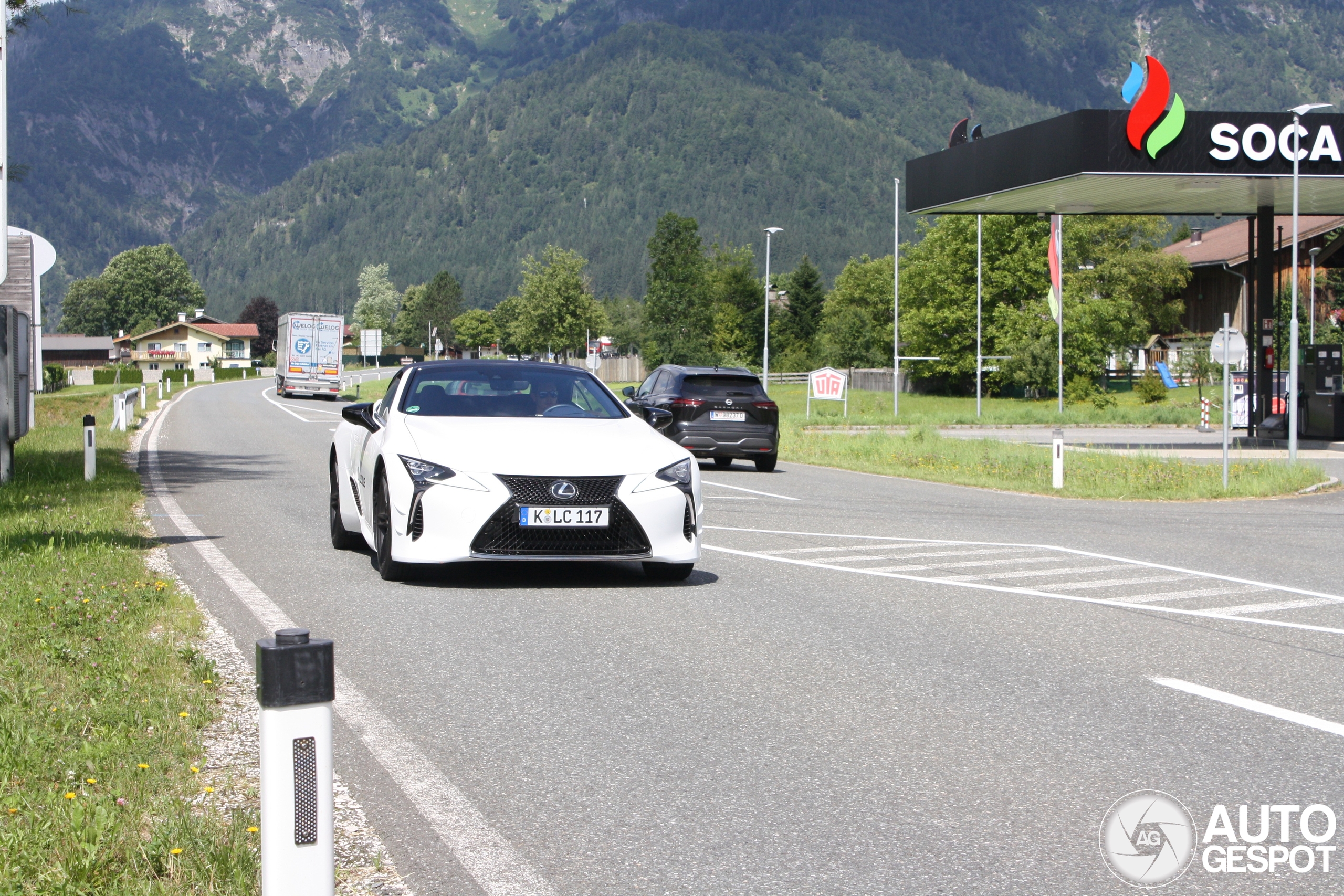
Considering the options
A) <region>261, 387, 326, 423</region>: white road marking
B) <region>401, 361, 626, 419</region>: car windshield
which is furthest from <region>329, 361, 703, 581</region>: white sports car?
<region>261, 387, 326, 423</region>: white road marking

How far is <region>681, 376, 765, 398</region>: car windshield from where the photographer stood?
2269cm

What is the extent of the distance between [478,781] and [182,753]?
110 centimetres

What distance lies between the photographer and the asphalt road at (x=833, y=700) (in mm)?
4281

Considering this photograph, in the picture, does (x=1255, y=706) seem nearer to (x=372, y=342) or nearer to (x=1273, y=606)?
(x=1273, y=606)

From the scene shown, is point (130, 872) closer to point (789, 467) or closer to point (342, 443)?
point (342, 443)

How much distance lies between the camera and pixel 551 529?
8.93 meters

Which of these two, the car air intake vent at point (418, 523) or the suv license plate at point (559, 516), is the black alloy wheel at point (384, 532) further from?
the suv license plate at point (559, 516)

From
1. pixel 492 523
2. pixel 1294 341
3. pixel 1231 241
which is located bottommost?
pixel 492 523

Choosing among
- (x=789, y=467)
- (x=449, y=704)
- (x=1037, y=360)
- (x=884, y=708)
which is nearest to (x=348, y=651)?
(x=449, y=704)

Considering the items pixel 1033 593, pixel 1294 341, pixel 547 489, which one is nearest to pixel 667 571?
pixel 547 489

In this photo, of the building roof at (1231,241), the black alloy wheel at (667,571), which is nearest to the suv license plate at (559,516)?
the black alloy wheel at (667,571)

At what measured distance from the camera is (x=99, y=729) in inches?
207

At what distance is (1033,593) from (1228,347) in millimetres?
12691

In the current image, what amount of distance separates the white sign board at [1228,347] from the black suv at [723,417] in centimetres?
664
